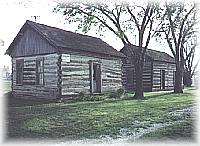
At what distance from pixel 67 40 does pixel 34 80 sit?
2.32m

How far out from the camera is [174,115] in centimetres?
697

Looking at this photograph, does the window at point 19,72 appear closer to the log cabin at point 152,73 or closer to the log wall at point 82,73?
the log wall at point 82,73

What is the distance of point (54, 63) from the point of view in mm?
11453

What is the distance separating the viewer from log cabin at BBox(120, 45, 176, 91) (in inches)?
655

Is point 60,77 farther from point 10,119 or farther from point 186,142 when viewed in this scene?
point 186,142

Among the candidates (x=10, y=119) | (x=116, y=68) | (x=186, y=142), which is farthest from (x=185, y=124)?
(x=116, y=68)

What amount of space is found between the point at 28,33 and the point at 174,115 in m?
7.86

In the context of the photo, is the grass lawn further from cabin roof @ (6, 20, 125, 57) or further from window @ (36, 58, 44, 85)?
window @ (36, 58, 44, 85)

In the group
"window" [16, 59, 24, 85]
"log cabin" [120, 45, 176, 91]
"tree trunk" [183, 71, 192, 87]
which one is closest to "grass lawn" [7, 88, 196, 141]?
"window" [16, 59, 24, 85]

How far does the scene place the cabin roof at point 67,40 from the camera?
11.3m

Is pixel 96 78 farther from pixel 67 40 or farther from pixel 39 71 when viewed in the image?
pixel 39 71

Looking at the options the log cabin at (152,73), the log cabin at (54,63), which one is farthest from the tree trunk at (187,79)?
the log cabin at (54,63)

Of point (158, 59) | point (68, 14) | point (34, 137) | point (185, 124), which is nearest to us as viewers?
point (34, 137)

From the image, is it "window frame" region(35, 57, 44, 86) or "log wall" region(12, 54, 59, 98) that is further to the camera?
"window frame" region(35, 57, 44, 86)
